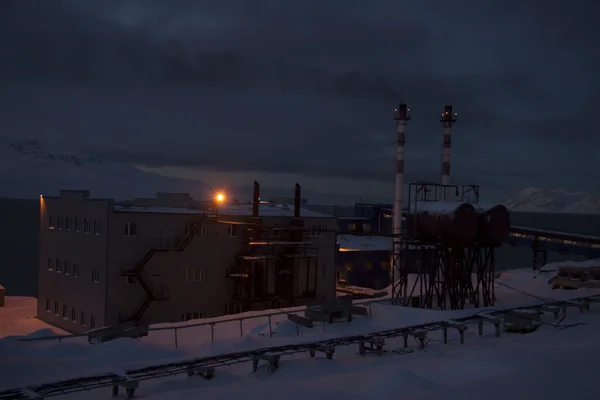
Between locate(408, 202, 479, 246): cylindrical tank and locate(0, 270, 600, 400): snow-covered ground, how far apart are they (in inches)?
360

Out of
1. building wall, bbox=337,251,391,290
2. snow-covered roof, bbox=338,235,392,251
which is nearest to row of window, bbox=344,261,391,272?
building wall, bbox=337,251,391,290

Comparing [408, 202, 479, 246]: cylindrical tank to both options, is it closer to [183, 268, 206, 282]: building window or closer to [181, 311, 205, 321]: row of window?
[183, 268, 206, 282]: building window

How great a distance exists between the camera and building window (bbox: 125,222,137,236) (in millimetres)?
30578

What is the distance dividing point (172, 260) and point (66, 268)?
21.5 feet

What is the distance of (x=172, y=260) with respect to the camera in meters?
31.8

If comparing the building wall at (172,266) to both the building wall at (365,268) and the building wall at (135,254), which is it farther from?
the building wall at (365,268)

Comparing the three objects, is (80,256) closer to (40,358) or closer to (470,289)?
(40,358)

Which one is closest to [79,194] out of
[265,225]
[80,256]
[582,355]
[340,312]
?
[80,256]

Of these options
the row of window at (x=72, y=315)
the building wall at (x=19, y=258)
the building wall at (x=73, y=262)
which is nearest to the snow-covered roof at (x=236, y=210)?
the building wall at (x=73, y=262)

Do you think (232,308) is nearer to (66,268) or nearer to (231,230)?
(231,230)

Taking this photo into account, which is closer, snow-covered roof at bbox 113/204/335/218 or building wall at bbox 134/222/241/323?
building wall at bbox 134/222/241/323

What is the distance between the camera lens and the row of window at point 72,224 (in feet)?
102

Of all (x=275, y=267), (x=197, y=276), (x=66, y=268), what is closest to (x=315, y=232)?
(x=275, y=267)

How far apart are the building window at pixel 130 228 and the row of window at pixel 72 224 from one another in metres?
1.54
